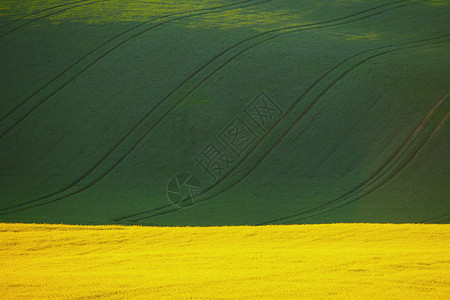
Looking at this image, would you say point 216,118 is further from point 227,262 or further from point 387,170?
point 227,262

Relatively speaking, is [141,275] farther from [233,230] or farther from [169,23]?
[169,23]

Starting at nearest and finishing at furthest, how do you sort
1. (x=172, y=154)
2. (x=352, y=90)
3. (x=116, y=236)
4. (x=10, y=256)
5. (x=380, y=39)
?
(x=10, y=256) < (x=116, y=236) < (x=172, y=154) < (x=352, y=90) < (x=380, y=39)

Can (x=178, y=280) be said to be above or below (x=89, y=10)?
below

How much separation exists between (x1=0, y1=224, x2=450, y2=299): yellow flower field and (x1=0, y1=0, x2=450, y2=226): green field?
4.04m

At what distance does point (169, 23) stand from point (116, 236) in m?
14.0

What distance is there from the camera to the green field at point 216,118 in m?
13.3

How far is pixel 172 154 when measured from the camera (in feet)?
49.3

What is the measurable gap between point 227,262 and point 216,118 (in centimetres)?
1015

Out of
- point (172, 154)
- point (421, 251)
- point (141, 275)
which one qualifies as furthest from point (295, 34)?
point (141, 275)

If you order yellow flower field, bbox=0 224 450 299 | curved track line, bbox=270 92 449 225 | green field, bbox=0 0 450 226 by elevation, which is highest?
green field, bbox=0 0 450 226

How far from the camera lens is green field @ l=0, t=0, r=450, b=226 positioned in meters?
13.3

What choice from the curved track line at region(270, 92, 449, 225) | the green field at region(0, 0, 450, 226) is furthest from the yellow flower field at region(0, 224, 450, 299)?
the curved track line at region(270, 92, 449, 225)

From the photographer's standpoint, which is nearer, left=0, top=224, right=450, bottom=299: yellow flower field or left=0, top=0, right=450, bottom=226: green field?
left=0, top=224, right=450, bottom=299: yellow flower field

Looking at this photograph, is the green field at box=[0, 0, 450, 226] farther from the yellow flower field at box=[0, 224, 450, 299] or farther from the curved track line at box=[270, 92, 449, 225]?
the yellow flower field at box=[0, 224, 450, 299]
